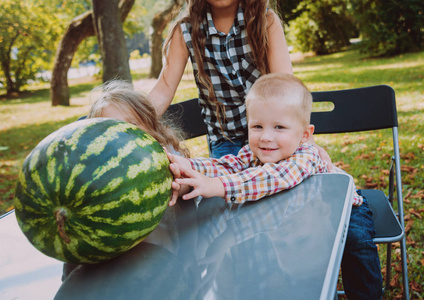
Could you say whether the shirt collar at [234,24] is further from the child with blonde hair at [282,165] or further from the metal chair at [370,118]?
the child with blonde hair at [282,165]

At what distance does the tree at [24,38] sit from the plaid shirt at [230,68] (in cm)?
1779

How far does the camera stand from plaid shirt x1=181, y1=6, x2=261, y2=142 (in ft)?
8.71

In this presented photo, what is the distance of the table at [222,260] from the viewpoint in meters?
0.99

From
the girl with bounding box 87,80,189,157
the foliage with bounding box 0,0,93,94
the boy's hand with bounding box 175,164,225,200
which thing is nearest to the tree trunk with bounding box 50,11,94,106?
the foliage with bounding box 0,0,93,94

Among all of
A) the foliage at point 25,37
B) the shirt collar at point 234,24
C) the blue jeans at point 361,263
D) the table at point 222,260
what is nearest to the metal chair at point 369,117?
the blue jeans at point 361,263

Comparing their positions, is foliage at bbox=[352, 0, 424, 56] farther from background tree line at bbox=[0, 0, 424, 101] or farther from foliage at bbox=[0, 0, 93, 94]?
foliage at bbox=[0, 0, 93, 94]

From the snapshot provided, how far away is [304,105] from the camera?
1.83 metres

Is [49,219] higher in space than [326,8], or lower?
lower

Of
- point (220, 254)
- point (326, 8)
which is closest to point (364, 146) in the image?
point (220, 254)

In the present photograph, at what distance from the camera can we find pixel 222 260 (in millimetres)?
1123

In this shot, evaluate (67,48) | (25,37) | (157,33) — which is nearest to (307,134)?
(67,48)

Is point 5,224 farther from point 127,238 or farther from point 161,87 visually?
point 161,87

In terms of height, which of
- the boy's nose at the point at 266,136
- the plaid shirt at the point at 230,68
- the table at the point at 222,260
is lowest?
the table at the point at 222,260

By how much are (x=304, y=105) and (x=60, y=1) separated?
85.1ft
